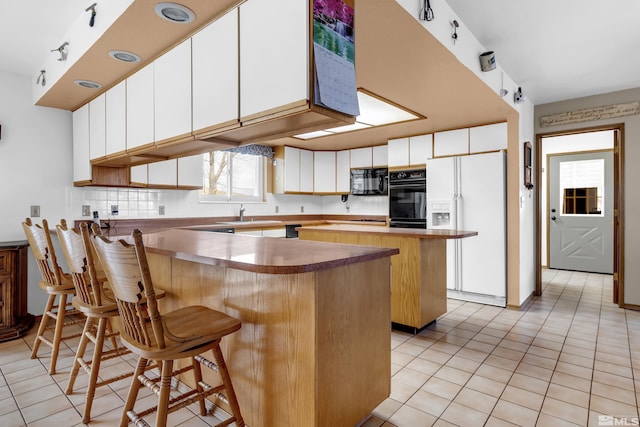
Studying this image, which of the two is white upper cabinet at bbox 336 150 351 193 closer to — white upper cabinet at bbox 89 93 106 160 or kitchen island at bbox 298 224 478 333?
kitchen island at bbox 298 224 478 333

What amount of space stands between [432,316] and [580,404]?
50.9 inches

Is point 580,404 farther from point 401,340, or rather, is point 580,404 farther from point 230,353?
point 230,353

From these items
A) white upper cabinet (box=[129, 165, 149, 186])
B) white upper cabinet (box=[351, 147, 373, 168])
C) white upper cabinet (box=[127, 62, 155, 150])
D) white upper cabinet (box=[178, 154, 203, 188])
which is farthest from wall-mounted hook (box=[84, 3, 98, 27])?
white upper cabinet (box=[351, 147, 373, 168])

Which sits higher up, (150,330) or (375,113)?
(375,113)

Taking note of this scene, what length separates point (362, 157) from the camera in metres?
5.58

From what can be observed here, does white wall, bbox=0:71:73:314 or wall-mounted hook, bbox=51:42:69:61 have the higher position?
wall-mounted hook, bbox=51:42:69:61

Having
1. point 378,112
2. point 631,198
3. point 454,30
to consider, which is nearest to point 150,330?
point 454,30

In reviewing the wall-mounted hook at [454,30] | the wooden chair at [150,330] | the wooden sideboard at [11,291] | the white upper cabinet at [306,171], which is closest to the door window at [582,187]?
the white upper cabinet at [306,171]

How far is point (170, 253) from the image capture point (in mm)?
1667

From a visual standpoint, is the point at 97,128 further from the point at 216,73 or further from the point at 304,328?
the point at 304,328

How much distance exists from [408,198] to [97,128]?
363cm

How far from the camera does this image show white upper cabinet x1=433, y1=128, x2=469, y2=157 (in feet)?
14.0

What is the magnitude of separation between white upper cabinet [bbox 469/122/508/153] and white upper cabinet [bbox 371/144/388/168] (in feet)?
4.61

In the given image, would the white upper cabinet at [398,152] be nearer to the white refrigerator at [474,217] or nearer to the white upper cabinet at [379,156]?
the white upper cabinet at [379,156]
